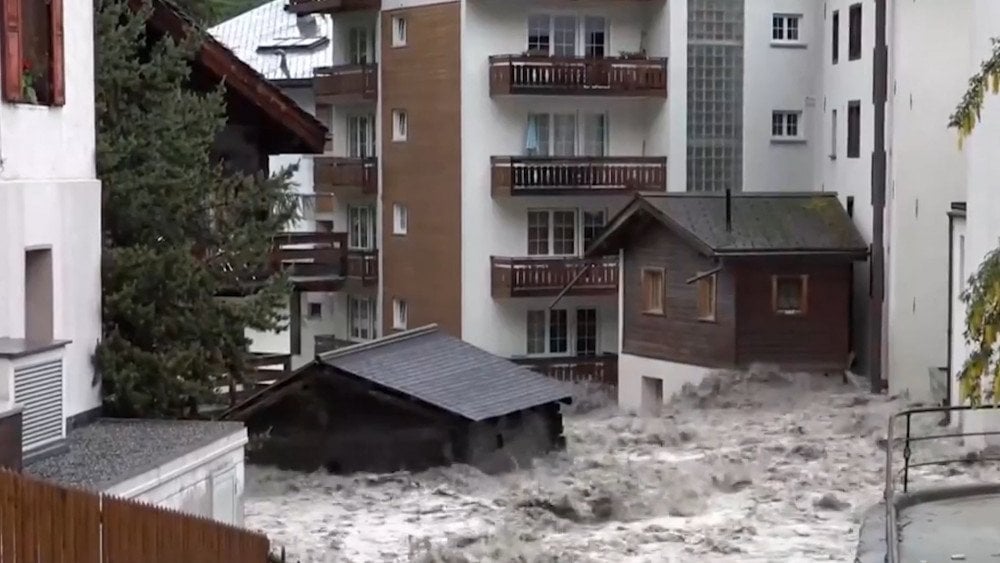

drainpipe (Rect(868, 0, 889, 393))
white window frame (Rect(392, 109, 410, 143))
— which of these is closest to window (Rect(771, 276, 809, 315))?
drainpipe (Rect(868, 0, 889, 393))

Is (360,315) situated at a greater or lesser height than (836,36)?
lesser

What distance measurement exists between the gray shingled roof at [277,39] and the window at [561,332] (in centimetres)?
1390

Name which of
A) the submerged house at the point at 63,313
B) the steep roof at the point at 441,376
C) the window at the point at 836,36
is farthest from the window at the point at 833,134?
the submerged house at the point at 63,313

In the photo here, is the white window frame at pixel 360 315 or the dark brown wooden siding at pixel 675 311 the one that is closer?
the dark brown wooden siding at pixel 675 311

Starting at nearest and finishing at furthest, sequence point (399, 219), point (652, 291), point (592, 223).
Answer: point (652, 291) → point (592, 223) → point (399, 219)

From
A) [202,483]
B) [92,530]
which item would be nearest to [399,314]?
[202,483]

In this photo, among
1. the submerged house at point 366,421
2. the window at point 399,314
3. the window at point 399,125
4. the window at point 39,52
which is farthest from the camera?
the window at point 399,314

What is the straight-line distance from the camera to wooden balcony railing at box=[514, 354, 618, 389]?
41625 millimetres

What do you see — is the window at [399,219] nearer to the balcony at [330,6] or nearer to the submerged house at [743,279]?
the balcony at [330,6]

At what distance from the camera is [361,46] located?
149 ft

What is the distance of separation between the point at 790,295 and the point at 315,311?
1693 centimetres

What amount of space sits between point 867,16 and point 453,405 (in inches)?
680

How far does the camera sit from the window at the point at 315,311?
1892 inches

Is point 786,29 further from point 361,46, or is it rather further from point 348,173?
point 348,173
